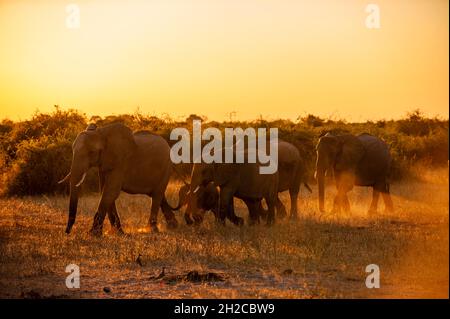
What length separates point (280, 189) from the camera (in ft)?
56.8

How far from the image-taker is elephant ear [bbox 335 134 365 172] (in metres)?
18.9

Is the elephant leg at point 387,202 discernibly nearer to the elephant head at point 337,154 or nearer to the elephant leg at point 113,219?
the elephant head at point 337,154

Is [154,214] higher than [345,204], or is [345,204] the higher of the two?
[154,214]

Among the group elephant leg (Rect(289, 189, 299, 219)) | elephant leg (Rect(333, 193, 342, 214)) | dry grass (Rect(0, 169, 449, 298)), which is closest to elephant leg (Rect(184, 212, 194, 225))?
dry grass (Rect(0, 169, 449, 298))

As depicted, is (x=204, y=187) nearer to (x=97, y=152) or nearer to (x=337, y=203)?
(x=97, y=152)

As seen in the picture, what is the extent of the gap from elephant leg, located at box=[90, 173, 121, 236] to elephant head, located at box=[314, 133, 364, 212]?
5.84 m

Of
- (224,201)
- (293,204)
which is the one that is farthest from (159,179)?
(293,204)

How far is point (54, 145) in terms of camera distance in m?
24.8

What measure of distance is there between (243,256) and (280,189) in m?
6.22

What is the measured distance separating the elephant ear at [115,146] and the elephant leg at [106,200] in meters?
0.24

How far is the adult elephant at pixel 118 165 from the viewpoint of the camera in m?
13.9

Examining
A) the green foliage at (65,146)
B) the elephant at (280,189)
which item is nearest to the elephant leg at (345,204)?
the elephant at (280,189)
